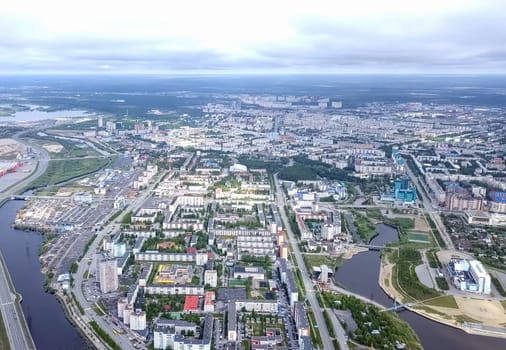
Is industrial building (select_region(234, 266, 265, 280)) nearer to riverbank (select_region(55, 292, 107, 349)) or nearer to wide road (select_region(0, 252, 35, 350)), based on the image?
riverbank (select_region(55, 292, 107, 349))

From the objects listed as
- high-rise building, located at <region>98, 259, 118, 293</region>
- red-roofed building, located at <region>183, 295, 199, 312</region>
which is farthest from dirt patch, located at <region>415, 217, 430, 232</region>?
high-rise building, located at <region>98, 259, 118, 293</region>

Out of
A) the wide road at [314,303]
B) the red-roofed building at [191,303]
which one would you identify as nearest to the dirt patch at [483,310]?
the wide road at [314,303]

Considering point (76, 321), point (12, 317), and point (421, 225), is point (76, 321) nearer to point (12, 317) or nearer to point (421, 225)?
point (12, 317)

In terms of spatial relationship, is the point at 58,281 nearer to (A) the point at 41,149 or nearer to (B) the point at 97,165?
(B) the point at 97,165

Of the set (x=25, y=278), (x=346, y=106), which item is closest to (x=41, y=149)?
(x=25, y=278)

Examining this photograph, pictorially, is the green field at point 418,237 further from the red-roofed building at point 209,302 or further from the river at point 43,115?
the river at point 43,115

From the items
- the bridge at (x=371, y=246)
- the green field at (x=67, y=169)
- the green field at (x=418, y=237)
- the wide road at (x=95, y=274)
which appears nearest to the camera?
the wide road at (x=95, y=274)
